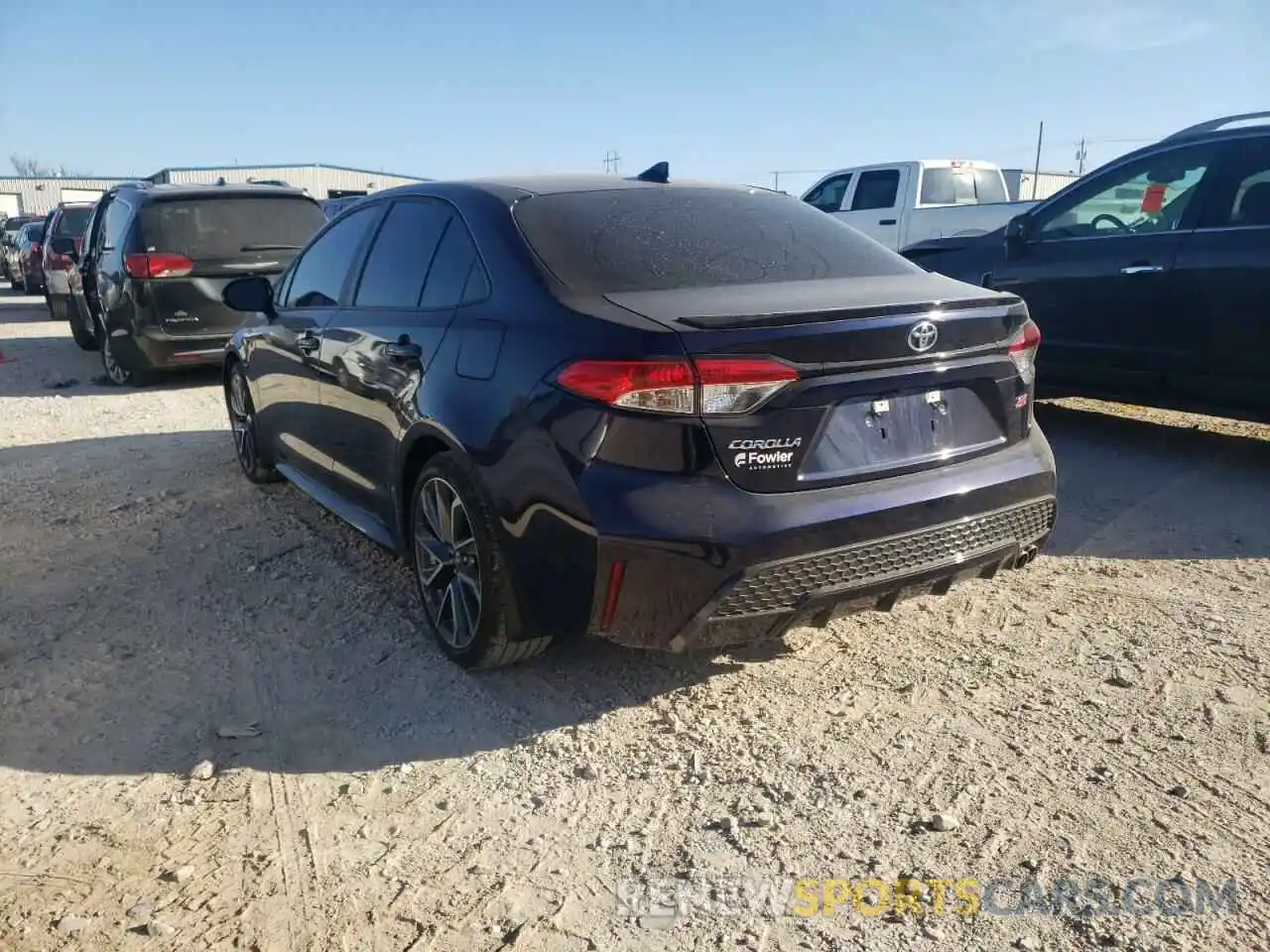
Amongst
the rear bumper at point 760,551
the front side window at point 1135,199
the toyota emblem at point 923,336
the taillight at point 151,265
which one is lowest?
the rear bumper at point 760,551

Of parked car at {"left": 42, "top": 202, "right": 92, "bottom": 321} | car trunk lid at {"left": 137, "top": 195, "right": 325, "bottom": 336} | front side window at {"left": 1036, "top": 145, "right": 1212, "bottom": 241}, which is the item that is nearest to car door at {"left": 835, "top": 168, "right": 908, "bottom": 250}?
front side window at {"left": 1036, "top": 145, "right": 1212, "bottom": 241}

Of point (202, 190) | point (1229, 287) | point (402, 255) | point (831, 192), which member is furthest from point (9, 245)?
point (1229, 287)

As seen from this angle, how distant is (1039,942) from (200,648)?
9.57ft

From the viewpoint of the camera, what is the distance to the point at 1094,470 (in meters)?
5.47

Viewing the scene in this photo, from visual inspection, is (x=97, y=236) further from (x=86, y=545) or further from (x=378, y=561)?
(x=378, y=561)

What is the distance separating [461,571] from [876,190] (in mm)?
12719

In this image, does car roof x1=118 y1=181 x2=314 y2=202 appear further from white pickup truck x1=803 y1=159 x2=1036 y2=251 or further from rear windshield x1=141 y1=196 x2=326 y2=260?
white pickup truck x1=803 y1=159 x2=1036 y2=251

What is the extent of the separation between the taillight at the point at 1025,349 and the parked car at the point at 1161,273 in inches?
98.0

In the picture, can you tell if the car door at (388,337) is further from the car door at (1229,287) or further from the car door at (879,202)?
the car door at (879,202)

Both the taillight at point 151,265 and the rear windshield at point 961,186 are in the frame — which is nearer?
the taillight at point 151,265

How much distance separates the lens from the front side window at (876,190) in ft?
46.8

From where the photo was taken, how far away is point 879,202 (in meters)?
14.4

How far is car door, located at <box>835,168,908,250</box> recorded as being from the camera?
14.2 m

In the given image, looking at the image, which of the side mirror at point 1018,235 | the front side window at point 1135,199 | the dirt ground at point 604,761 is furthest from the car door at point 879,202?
the dirt ground at point 604,761
